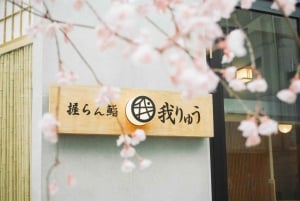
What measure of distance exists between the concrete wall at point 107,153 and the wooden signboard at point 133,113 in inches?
6.9

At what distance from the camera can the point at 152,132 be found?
15.1 feet

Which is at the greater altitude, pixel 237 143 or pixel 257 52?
pixel 257 52

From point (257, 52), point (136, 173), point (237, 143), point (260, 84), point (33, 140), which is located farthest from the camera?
point (257, 52)

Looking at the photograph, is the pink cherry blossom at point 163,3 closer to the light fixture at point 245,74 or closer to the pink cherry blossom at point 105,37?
the pink cherry blossom at point 105,37

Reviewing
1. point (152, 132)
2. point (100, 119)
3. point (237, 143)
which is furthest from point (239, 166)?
point (100, 119)

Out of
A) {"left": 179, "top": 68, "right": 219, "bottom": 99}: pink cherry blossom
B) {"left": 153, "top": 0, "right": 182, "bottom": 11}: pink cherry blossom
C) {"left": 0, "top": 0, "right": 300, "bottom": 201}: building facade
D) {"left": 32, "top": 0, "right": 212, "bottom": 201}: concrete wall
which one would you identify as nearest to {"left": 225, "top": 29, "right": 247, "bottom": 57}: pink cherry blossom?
{"left": 179, "top": 68, "right": 219, "bottom": 99}: pink cherry blossom

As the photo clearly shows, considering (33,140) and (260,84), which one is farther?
(33,140)

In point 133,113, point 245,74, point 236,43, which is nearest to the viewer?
point 236,43

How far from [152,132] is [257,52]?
1.70 meters

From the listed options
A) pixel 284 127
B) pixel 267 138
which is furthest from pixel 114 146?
pixel 284 127

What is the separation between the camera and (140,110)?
4484 mm

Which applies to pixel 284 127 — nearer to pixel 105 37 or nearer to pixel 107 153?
pixel 107 153

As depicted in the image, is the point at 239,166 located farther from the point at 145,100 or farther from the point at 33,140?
the point at 33,140

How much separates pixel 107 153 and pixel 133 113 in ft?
1.39
